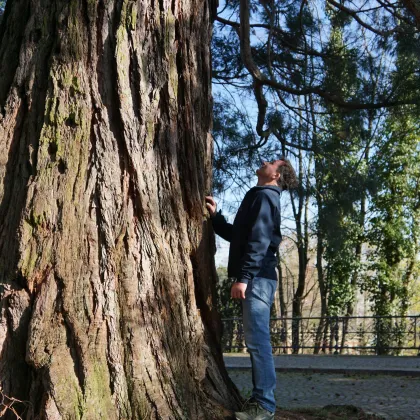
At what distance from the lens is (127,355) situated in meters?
4.15

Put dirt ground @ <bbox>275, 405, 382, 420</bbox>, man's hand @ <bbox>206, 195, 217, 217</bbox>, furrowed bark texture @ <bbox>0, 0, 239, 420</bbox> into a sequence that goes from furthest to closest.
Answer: dirt ground @ <bbox>275, 405, 382, 420</bbox> → man's hand @ <bbox>206, 195, 217, 217</bbox> → furrowed bark texture @ <bbox>0, 0, 239, 420</bbox>

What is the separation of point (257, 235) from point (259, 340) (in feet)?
2.24

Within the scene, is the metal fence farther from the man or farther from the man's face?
the man

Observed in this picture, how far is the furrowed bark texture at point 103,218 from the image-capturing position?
4043 millimetres

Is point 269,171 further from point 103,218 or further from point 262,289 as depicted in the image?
point 103,218

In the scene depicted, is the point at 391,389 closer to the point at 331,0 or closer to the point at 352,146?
the point at 352,146

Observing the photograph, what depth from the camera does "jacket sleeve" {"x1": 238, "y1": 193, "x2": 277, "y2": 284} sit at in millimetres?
4566

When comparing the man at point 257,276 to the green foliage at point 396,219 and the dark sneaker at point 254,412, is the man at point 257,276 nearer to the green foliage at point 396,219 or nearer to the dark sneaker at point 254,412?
the dark sneaker at point 254,412

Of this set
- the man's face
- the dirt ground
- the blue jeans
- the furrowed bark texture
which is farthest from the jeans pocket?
the dirt ground

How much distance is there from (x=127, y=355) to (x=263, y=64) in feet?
24.9

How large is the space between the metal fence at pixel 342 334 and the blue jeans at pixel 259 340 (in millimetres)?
12895

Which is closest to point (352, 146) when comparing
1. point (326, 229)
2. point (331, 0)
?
point (326, 229)

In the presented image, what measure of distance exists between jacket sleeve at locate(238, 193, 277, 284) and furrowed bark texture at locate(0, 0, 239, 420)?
1.00 feet

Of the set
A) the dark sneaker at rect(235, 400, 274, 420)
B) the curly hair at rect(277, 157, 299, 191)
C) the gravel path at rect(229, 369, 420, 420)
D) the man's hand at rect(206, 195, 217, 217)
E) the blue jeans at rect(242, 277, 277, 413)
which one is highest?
the curly hair at rect(277, 157, 299, 191)
